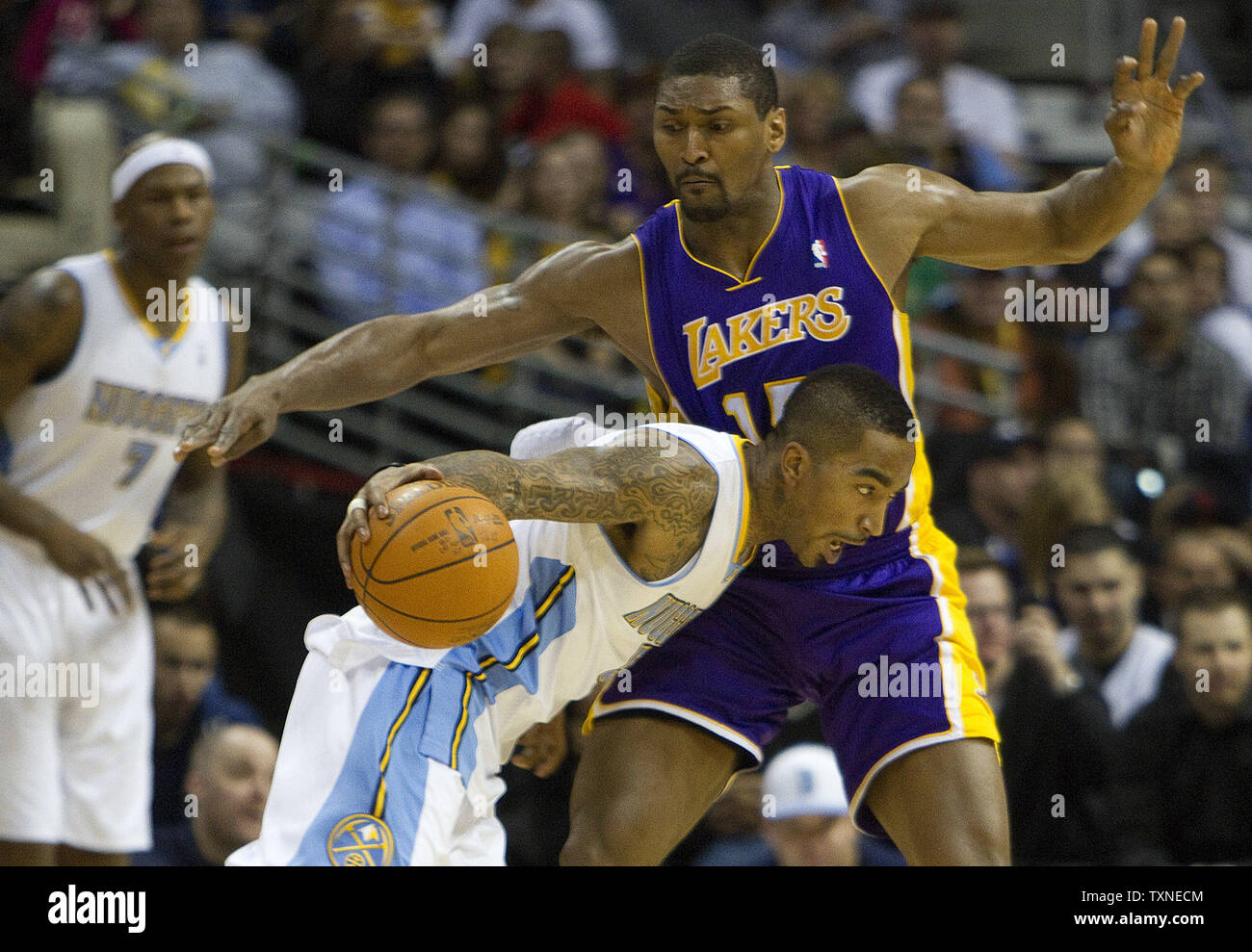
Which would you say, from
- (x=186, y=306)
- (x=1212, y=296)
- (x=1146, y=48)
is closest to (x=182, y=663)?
(x=186, y=306)

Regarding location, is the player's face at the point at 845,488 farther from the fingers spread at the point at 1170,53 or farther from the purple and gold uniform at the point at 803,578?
the fingers spread at the point at 1170,53

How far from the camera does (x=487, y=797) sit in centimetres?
400

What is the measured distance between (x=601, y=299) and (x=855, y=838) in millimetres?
2255

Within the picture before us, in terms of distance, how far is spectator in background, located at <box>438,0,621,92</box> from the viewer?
356 inches

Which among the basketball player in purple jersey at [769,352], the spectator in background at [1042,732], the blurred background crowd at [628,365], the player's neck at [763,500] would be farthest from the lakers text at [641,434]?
the spectator in background at [1042,732]

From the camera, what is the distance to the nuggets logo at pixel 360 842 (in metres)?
3.67

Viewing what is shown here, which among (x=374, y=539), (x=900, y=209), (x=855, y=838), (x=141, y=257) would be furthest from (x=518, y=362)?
(x=374, y=539)

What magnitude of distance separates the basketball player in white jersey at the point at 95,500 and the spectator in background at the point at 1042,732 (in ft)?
9.08

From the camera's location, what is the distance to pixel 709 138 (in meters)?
4.21

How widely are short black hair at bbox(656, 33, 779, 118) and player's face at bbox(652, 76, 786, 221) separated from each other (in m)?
0.02

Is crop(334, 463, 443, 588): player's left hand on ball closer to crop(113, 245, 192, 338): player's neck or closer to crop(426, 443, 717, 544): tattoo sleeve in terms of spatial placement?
crop(426, 443, 717, 544): tattoo sleeve

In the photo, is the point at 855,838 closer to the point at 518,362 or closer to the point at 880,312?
the point at 880,312

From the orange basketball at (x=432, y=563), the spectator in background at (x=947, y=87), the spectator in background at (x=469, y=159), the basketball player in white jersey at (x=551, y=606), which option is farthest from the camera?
the spectator in background at (x=947, y=87)
